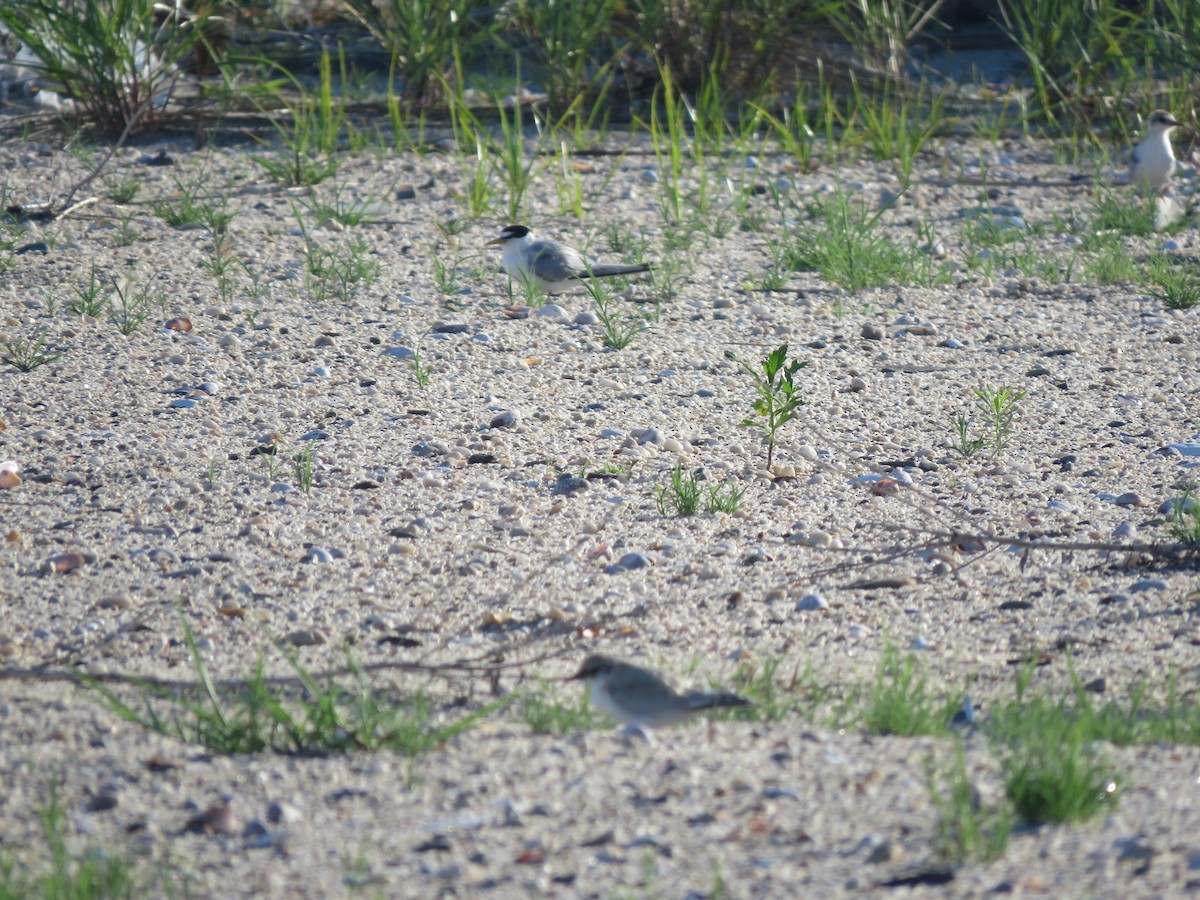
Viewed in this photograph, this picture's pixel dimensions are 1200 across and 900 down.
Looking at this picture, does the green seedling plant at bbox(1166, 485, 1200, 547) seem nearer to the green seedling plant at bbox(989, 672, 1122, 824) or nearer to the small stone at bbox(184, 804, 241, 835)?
the green seedling plant at bbox(989, 672, 1122, 824)

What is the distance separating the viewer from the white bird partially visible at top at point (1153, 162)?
662 cm

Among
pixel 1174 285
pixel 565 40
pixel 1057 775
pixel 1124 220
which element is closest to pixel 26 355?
pixel 1057 775

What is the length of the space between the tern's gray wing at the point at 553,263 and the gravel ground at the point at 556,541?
0.49 feet

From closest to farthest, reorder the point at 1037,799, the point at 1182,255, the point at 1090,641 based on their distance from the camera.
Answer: the point at 1037,799
the point at 1090,641
the point at 1182,255

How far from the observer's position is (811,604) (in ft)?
10.4

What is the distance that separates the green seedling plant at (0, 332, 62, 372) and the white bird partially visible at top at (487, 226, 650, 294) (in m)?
1.74

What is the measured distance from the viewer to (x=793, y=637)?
9.91 ft

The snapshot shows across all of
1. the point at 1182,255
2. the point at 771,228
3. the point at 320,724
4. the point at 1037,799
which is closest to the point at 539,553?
→ the point at 320,724

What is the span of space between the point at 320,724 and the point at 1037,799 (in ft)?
3.94

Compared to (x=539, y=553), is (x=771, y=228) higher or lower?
higher

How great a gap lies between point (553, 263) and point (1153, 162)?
3301mm

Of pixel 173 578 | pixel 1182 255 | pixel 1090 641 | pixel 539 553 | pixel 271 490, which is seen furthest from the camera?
pixel 1182 255

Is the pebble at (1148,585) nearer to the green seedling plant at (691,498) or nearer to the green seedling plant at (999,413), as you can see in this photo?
the green seedling plant at (999,413)

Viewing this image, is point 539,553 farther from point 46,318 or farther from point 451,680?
point 46,318
